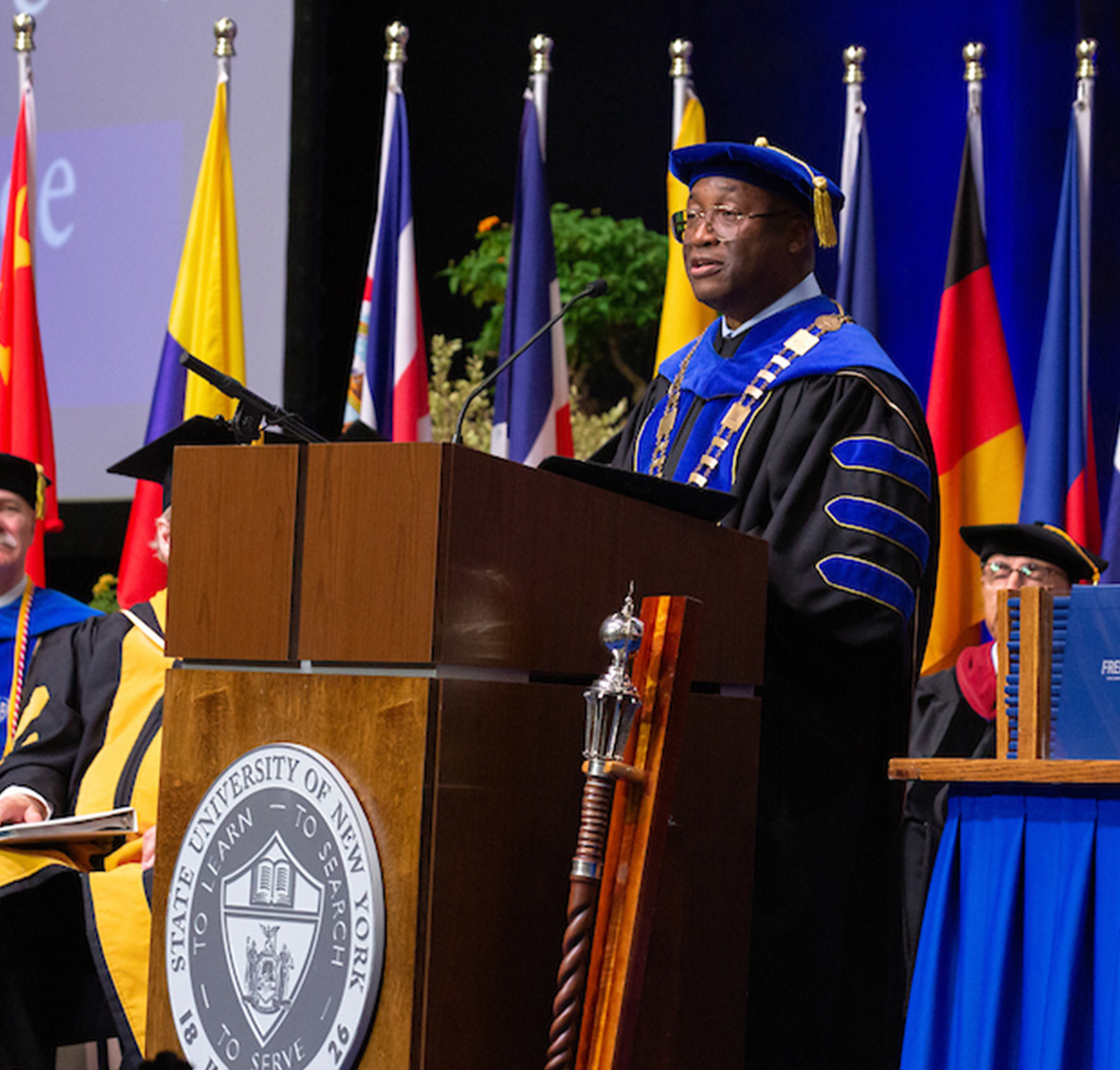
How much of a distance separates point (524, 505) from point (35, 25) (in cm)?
544

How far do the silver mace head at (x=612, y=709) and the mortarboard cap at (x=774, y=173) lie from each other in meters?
1.20

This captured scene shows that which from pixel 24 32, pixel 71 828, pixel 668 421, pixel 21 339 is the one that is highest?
pixel 24 32

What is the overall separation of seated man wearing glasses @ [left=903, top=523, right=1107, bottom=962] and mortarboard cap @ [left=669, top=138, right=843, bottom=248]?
188 cm

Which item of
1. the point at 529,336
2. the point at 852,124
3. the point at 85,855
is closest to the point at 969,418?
the point at 852,124

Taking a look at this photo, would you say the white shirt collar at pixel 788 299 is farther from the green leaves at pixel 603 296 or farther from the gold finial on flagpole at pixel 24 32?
the gold finial on flagpole at pixel 24 32

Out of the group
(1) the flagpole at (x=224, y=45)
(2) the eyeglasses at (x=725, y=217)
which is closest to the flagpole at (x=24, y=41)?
(1) the flagpole at (x=224, y=45)

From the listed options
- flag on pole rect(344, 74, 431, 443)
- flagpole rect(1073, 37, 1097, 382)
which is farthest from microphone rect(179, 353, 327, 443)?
flagpole rect(1073, 37, 1097, 382)

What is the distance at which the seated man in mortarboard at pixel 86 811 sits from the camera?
338 cm

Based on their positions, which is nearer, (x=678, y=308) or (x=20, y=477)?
(x=20, y=477)

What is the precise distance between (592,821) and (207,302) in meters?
4.33

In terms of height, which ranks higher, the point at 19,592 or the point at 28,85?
the point at 28,85

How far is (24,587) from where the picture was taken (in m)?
4.70

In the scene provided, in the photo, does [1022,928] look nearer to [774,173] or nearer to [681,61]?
[774,173]

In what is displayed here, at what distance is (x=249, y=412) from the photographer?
6.44 ft
